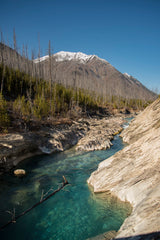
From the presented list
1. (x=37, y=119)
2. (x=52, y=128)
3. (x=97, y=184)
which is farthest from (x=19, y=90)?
(x=97, y=184)

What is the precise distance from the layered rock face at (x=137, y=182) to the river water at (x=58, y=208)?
0.54 meters

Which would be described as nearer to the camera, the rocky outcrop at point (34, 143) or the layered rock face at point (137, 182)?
the layered rock face at point (137, 182)

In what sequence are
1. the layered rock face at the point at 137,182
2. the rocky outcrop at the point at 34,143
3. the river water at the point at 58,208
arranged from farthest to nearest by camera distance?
the rocky outcrop at the point at 34,143
the river water at the point at 58,208
the layered rock face at the point at 137,182

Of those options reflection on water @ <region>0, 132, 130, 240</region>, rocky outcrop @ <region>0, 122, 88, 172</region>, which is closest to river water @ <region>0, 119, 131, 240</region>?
reflection on water @ <region>0, 132, 130, 240</region>

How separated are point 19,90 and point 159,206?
2284cm

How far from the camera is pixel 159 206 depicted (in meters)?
4.09

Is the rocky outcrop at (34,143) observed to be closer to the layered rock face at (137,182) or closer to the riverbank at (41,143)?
the riverbank at (41,143)

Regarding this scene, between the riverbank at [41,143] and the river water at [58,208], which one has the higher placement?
the riverbank at [41,143]

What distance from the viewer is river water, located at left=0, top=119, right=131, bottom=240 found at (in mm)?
4819

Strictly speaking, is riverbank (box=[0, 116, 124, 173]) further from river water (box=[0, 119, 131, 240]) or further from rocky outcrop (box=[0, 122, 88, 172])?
river water (box=[0, 119, 131, 240])

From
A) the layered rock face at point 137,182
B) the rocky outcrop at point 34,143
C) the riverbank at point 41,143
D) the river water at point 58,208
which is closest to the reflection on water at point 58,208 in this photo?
the river water at point 58,208

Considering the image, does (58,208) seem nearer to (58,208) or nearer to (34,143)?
(58,208)

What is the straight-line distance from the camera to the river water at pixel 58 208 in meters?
4.82

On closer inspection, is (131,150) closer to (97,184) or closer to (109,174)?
(109,174)
